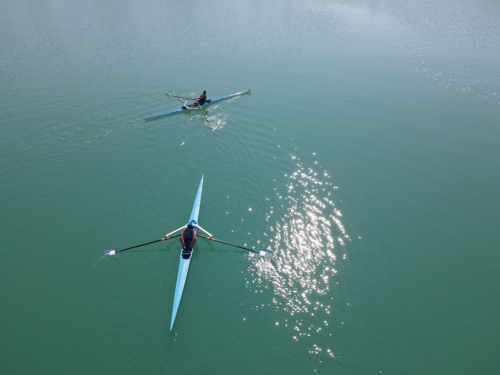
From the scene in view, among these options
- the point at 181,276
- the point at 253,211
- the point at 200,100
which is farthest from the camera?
the point at 200,100

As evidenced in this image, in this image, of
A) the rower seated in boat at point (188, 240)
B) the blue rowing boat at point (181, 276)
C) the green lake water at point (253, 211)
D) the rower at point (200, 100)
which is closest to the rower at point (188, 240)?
the rower seated in boat at point (188, 240)

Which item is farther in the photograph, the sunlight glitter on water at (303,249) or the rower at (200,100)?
the rower at (200,100)

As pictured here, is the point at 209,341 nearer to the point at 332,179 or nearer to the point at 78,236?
the point at 78,236

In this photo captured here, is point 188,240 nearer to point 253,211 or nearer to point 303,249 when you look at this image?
point 253,211

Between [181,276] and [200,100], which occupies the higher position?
[200,100]

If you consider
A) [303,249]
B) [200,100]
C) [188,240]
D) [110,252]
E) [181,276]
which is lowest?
[303,249]

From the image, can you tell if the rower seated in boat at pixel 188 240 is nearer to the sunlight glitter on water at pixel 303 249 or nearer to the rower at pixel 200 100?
the sunlight glitter on water at pixel 303 249

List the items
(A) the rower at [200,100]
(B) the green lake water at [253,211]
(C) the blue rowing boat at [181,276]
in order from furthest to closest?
(A) the rower at [200,100] → (C) the blue rowing boat at [181,276] → (B) the green lake water at [253,211]

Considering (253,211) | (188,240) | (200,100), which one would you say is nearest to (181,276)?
(188,240)

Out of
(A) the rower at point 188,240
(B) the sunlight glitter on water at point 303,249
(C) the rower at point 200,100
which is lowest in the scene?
(B) the sunlight glitter on water at point 303,249
